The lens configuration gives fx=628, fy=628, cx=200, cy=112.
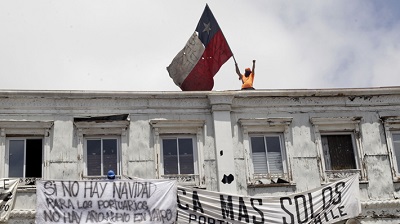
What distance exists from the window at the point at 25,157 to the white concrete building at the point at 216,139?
0.03m

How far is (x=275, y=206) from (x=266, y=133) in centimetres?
245

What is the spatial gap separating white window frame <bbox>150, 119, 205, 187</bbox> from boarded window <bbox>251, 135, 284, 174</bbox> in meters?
1.60

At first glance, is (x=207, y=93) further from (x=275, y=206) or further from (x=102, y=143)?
(x=275, y=206)

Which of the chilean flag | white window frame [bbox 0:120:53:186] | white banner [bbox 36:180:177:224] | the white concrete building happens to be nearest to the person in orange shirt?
the chilean flag

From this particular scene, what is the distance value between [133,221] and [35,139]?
12.4ft

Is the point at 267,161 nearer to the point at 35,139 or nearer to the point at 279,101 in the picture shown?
the point at 279,101

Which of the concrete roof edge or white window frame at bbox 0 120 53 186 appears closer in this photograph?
white window frame at bbox 0 120 53 186

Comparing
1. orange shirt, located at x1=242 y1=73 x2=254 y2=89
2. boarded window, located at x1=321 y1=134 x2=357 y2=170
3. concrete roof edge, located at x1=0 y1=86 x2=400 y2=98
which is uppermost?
orange shirt, located at x1=242 y1=73 x2=254 y2=89

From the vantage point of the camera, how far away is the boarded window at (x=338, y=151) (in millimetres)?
18406

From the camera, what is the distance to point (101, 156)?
17.5 meters

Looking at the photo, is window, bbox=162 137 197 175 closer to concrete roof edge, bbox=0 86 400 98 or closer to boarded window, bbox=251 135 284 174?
concrete roof edge, bbox=0 86 400 98

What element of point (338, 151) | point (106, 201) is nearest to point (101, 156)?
point (106, 201)

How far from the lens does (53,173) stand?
1684 cm

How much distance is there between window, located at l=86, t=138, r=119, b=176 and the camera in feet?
56.8
